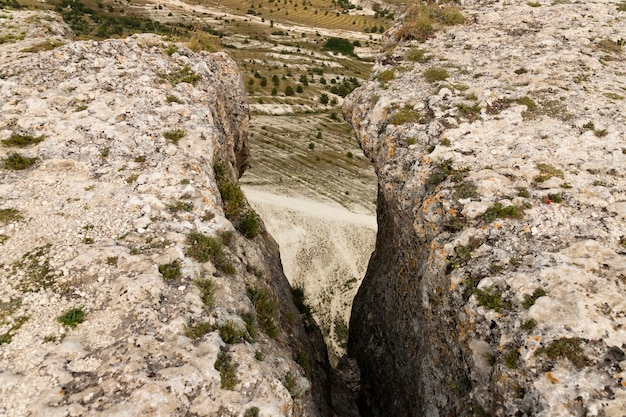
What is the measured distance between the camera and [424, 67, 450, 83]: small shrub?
13844 mm

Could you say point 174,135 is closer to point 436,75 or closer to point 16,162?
point 16,162

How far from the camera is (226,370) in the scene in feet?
22.0

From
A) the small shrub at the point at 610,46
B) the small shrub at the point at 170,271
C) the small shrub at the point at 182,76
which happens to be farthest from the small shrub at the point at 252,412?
the small shrub at the point at 610,46

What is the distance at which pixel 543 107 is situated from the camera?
11812mm

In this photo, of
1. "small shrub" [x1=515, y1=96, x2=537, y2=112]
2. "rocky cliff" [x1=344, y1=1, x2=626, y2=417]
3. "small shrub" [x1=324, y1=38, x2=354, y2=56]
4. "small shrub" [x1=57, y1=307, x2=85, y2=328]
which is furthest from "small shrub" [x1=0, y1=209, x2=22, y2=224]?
"small shrub" [x1=324, y1=38, x2=354, y2=56]

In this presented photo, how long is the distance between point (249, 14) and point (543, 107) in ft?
358

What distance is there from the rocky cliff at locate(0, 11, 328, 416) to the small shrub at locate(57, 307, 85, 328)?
0.06ft

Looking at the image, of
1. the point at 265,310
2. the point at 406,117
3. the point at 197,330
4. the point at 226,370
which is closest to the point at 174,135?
the point at 265,310

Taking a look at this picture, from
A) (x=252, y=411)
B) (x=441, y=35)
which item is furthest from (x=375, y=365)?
(x=441, y=35)

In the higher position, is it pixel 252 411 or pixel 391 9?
pixel 391 9

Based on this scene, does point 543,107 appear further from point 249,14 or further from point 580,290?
→ point 249,14

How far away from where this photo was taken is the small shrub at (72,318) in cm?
682

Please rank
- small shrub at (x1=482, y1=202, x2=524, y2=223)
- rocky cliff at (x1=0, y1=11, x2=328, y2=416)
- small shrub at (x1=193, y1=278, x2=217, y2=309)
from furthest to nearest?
small shrub at (x1=482, y1=202, x2=524, y2=223) < small shrub at (x1=193, y1=278, x2=217, y2=309) < rocky cliff at (x1=0, y1=11, x2=328, y2=416)

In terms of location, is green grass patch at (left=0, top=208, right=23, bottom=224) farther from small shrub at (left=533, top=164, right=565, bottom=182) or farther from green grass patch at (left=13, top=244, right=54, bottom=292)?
small shrub at (left=533, top=164, right=565, bottom=182)
